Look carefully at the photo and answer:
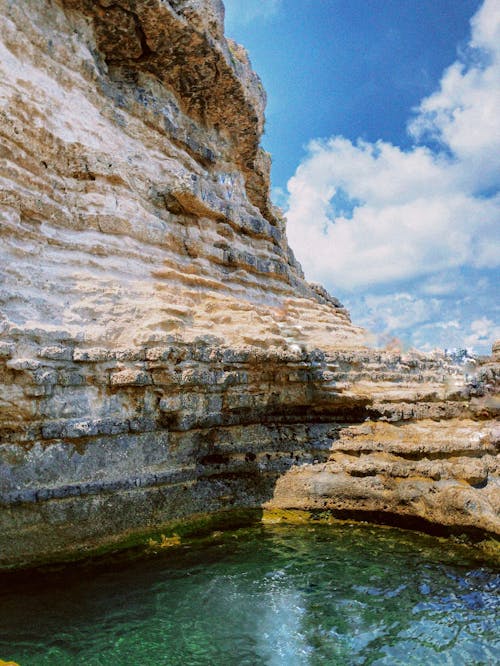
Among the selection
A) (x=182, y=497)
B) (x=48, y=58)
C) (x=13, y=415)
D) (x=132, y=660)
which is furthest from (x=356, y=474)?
(x=48, y=58)

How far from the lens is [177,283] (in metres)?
11.4

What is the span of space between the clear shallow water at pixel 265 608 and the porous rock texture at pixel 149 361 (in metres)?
0.96

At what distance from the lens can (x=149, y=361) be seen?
29.1 feet

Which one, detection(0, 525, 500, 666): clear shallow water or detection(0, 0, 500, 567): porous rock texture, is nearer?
detection(0, 525, 500, 666): clear shallow water

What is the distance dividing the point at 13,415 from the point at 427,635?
6.68m

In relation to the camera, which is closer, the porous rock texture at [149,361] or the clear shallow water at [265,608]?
the clear shallow water at [265,608]

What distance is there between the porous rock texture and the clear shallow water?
38.0 inches

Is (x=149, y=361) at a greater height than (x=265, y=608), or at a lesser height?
greater

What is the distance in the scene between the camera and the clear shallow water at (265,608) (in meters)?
5.57

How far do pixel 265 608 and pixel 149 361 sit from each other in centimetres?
457

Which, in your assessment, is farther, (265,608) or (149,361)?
(149,361)

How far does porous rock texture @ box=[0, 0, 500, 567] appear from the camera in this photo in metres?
7.86

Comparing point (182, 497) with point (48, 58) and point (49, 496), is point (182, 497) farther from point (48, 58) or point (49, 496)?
point (48, 58)

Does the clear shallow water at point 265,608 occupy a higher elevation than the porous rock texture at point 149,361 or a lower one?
lower
